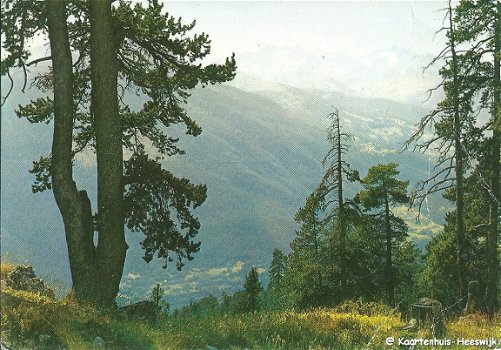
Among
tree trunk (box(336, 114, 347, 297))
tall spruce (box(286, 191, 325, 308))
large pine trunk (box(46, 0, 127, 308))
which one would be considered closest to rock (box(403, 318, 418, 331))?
large pine trunk (box(46, 0, 127, 308))

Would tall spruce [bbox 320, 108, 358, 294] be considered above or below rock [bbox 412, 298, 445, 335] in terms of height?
above

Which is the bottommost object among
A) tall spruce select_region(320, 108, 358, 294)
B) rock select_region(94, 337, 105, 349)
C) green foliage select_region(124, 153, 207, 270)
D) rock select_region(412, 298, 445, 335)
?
rock select_region(94, 337, 105, 349)

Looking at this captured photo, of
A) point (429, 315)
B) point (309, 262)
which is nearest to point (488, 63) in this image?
point (429, 315)

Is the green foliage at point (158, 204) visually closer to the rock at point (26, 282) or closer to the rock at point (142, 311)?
the rock at point (142, 311)

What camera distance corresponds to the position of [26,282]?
29.2ft

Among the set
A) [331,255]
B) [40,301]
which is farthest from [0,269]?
[331,255]

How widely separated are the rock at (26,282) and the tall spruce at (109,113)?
61cm

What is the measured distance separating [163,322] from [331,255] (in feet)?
73.6

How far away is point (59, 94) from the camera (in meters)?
8.81

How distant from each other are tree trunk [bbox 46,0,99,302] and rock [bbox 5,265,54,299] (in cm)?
61

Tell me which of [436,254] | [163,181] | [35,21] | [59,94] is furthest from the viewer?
[436,254]

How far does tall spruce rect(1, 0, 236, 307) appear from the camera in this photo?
348 inches

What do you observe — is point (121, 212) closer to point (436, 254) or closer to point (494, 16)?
point (494, 16)

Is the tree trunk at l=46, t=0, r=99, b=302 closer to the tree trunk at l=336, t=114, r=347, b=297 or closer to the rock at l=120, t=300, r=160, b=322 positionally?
the rock at l=120, t=300, r=160, b=322
